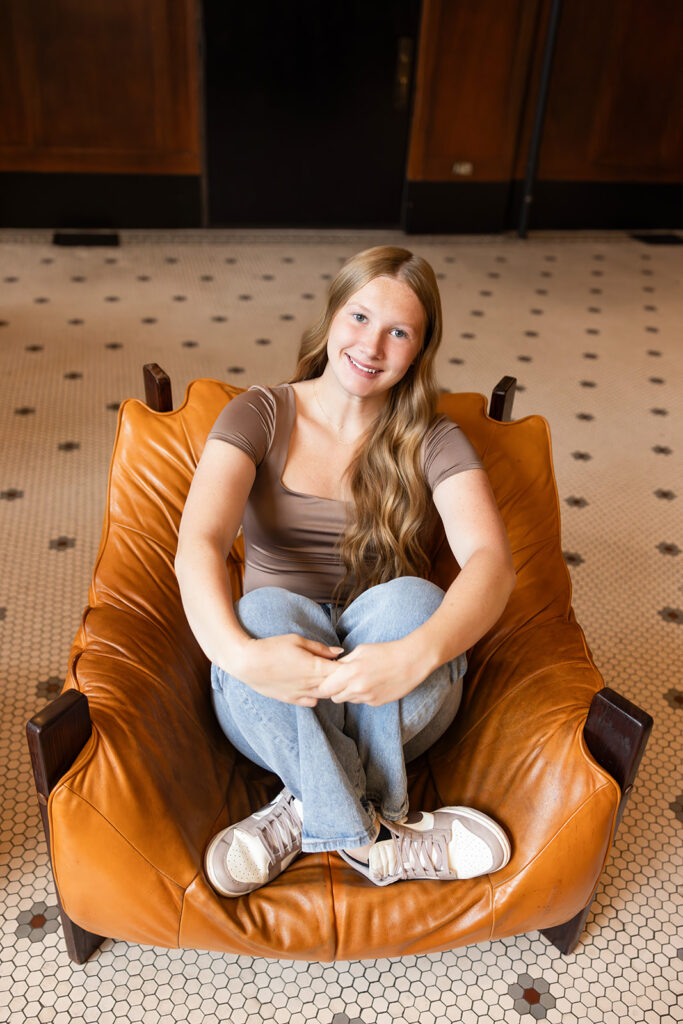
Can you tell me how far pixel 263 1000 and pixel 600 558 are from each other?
1.84 metres

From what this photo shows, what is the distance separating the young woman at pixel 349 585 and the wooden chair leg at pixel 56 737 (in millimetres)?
230

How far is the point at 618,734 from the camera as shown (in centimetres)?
140

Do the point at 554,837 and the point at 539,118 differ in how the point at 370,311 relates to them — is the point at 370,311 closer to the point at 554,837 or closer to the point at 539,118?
the point at 554,837

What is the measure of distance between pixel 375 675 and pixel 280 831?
37 cm

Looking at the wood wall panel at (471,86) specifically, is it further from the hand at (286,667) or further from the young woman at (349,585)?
the hand at (286,667)

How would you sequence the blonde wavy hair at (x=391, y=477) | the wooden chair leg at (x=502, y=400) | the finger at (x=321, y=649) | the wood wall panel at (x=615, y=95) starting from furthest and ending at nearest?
the wood wall panel at (x=615, y=95), the wooden chair leg at (x=502, y=400), the blonde wavy hair at (x=391, y=477), the finger at (x=321, y=649)

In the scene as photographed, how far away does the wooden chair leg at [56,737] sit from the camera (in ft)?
4.18

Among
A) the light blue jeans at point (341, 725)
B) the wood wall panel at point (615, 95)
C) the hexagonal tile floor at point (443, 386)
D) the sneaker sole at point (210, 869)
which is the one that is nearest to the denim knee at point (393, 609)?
the light blue jeans at point (341, 725)

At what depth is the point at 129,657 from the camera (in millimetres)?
1586

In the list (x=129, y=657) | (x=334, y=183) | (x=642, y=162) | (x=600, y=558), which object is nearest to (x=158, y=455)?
(x=129, y=657)

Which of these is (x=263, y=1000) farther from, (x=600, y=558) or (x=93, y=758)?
(x=600, y=558)

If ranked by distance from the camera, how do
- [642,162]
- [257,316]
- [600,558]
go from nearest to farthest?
[600,558]
[257,316]
[642,162]

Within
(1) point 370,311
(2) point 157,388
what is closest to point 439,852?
(1) point 370,311

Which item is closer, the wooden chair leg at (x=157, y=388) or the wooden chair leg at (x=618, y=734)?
the wooden chair leg at (x=618, y=734)
